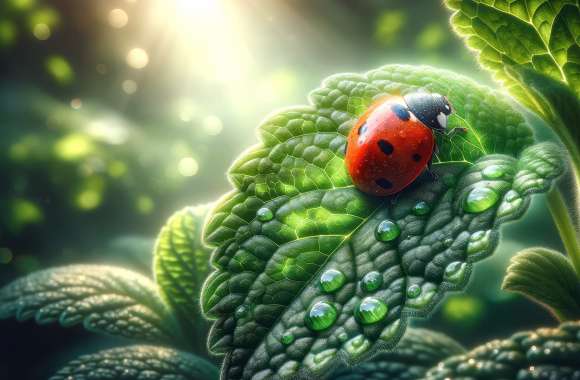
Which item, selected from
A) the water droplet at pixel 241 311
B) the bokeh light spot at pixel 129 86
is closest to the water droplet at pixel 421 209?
the water droplet at pixel 241 311

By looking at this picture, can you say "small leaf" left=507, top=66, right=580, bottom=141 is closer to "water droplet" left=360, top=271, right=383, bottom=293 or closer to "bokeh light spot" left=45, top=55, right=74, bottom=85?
"water droplet" left=360, top=271, right=383, bottom=293

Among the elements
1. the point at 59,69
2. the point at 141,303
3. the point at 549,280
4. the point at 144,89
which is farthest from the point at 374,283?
the point at 59,69

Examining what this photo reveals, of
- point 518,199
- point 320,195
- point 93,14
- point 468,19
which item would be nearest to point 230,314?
point 320,195

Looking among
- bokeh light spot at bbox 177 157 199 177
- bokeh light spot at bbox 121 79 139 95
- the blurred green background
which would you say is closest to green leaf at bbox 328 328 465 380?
the blurred green background

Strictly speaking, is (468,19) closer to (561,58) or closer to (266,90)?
(561,58)

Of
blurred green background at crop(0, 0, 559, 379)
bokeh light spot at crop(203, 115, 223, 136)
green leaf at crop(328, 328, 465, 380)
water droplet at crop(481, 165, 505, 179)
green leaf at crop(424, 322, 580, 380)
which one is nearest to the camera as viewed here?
green leaf at crop(424, 322, 580, 380)

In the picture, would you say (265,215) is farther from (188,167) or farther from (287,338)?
(188,167)
